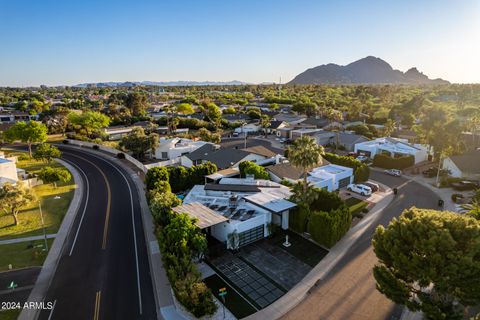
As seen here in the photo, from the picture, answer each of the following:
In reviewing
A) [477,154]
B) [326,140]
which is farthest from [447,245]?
[326,140]

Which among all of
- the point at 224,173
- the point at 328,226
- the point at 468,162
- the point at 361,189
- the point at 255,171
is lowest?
the point at 361,189

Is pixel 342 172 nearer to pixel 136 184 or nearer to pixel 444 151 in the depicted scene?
pixel 444 151

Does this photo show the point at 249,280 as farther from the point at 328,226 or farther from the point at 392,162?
the point at 392,162

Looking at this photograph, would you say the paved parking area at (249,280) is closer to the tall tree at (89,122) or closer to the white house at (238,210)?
the white house at (238,210)

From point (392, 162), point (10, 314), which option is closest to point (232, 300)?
point (10, 314)

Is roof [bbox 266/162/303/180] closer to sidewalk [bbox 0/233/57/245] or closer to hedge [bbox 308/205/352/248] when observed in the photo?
hedge [bbox 308/205/352/248]

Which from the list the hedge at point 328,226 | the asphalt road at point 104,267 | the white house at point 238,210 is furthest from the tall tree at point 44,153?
the hedge at point 328,226
